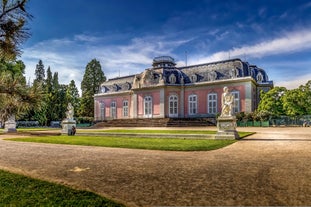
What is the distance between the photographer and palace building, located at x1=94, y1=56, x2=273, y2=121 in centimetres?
2626

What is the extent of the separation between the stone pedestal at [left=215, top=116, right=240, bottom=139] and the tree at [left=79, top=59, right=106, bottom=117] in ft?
110

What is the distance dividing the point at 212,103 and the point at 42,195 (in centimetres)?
2597

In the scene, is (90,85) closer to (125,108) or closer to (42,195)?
(125,108)

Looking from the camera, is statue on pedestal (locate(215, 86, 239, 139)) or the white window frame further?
the white window frame

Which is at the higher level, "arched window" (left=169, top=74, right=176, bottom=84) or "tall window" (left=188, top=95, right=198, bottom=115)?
"arched window" (left=169, top=74, right=176, bottom=84)

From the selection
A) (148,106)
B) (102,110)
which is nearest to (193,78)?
(148,106)

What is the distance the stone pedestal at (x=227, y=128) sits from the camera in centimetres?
1080

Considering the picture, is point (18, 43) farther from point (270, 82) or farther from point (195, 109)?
point (270, 82)

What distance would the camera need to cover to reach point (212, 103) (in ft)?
91.8

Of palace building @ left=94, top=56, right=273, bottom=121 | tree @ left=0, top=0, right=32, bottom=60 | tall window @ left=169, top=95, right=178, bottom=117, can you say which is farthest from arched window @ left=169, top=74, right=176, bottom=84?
tree @ left=0, top=0, right=32, bottom=60

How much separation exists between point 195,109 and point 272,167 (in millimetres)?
24567

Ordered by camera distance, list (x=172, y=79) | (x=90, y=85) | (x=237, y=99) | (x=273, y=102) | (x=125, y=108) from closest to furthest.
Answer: (x=273, y=102), (x=237, y=99), (x=172, y=79), (x=125, y=108), (x=90, y=85)

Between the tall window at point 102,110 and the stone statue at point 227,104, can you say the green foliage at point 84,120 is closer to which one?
the tall window at point 102,110

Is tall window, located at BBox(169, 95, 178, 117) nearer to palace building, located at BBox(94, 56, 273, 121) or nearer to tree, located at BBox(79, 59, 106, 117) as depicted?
palace building, located at BBox(94, 56, 273, 121)
